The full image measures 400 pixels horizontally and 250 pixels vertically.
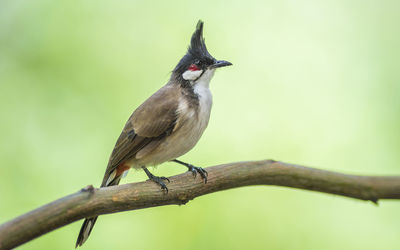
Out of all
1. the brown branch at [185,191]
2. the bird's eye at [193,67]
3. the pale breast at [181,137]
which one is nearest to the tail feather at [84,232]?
the pale breast at [181,137]

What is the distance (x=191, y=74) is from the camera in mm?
3523

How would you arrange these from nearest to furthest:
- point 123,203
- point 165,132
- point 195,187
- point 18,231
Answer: point 18,231
point 123,203
point 195,187
point 165,132

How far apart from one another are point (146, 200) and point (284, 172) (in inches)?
30.5

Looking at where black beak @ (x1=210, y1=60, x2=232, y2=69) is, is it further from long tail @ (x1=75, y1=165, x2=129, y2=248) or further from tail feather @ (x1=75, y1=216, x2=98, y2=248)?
tail feather @ (x1=75, y1=216, x2=98, y2=248)

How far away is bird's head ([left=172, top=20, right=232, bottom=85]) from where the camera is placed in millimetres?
3521

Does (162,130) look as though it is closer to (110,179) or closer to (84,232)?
(110,179)

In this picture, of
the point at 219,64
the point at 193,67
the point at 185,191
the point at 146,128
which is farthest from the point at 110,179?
the point at 219,64

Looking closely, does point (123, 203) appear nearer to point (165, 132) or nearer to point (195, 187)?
point (195, 187)

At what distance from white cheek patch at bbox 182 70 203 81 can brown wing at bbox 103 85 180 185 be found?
24 cm

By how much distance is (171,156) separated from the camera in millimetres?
3229

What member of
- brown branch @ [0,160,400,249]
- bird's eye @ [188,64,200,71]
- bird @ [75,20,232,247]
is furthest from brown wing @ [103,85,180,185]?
brown branch @ [0,160,400,249]

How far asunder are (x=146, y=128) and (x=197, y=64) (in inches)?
29.4

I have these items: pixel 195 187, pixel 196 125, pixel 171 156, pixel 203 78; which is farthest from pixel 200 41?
pixel 195 187

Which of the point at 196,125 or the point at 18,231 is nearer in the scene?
the point at 18,231
